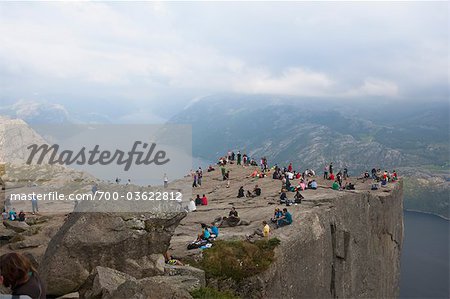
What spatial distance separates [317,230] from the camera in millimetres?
29344

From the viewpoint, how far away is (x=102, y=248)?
16.6 m

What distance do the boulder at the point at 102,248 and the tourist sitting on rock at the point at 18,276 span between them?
9117 mm

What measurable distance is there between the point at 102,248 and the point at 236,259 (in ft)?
27.2

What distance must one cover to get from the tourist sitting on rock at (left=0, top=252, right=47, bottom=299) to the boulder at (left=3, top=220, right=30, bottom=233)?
2887cm

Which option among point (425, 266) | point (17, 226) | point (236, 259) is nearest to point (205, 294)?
point (236, 259)

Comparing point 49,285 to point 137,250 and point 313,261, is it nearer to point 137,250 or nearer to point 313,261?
point 137,250

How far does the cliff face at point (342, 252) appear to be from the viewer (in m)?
24.6

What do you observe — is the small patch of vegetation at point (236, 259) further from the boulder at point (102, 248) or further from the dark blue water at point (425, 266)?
the dark blue water at point (425, 266)

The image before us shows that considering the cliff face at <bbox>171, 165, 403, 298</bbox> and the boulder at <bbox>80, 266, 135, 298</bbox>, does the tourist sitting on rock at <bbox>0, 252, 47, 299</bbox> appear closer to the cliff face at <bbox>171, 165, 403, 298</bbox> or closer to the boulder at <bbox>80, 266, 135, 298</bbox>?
the boulder at <bbox>80, 266, 135, 298</bbox>

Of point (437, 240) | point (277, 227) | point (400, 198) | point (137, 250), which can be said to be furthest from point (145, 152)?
point (437, 240)

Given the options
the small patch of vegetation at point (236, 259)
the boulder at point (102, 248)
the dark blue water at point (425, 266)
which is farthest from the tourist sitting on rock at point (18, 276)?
the dark blue water at point (425, 266)

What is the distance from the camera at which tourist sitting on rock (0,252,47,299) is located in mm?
7160

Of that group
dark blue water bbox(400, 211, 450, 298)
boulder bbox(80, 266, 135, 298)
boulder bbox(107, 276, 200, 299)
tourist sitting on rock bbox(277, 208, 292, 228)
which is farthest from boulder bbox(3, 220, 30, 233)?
dark blue water bbox(400, 211, 450, 298)

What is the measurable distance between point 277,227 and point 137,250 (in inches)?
510
